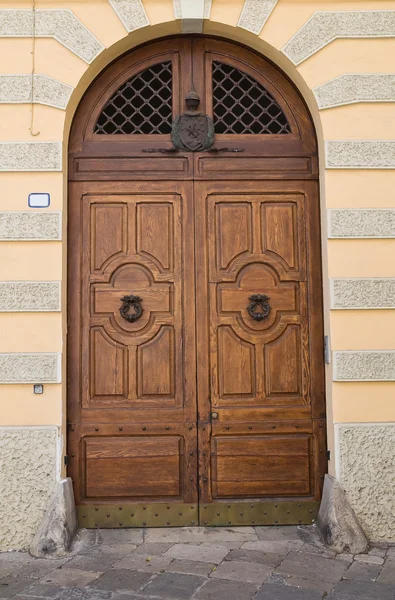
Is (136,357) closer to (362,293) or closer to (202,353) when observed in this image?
(202,353)

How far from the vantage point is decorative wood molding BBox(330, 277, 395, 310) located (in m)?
4.82

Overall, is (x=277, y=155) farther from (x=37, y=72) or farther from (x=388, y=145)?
(x=37, y=72)

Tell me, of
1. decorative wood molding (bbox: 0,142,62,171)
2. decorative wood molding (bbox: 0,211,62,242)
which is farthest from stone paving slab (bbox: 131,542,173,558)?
decorative wood molding (bbox: 0,142,62,171)

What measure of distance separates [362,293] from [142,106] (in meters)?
2.47

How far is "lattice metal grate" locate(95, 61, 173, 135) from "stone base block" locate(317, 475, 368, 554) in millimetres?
3354

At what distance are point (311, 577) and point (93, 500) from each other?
1834 millimetres

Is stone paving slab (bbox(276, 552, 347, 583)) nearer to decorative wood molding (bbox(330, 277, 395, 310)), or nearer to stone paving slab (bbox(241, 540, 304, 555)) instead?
stone paving slab (bbox(241, 540, 304, 555))

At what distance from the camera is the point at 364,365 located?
4.77 metres

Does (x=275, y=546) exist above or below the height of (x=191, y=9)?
below

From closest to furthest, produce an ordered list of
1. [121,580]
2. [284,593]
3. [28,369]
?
[284,593], [121,580], [28,369]

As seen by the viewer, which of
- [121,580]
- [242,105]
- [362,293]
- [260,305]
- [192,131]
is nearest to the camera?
[121,580]

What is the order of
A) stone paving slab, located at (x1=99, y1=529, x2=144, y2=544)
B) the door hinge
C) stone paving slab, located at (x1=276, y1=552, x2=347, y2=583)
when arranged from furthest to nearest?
the door hinge → stone paving slab, located at (x1=99, y1=529, x2=144, y2=544) → stone paving slab, located at (x1=276, y1=552, x2=347, y2=583)

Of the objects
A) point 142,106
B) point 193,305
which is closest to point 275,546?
point 193,305

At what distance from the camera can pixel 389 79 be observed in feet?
16.3
